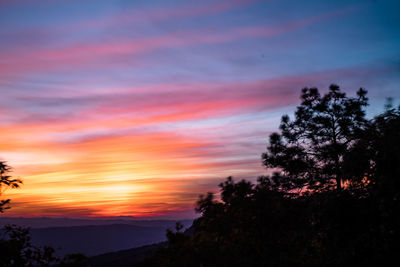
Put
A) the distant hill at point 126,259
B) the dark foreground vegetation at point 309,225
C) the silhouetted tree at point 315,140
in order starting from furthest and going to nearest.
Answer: the distant hill at point 126,259
the silhouetted tree at point 315,140
the dark foreground vegetation at point 309,225

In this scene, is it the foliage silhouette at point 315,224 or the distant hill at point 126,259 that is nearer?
the foliage silhouette at point 315,224

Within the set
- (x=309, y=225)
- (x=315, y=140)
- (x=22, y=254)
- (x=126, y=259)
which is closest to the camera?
(x=22, y=254)

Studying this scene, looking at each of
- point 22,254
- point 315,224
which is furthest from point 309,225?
point 22,254

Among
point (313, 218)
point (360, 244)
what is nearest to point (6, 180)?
point (313, 218)

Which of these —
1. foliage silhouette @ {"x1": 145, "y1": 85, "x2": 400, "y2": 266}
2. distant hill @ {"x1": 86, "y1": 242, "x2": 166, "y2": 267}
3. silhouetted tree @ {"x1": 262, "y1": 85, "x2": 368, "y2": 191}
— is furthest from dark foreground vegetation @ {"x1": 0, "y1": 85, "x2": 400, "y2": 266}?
distant hill @ {"x1": 86, "y1": 242, "x2": 166, "y2": 267}

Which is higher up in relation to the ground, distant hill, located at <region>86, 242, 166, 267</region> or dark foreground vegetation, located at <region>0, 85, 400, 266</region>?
dark foreground vegetation, located at <region>0, 85, 400, 266</region>

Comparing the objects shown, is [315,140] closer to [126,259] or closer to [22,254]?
[22,254]

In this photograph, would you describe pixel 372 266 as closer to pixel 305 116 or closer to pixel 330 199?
pixel 330 199

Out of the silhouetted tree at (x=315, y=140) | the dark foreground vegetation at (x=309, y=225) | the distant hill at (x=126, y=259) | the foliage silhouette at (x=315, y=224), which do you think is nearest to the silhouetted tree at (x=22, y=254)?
the dark foreground vegetation at (x=309, y=225)

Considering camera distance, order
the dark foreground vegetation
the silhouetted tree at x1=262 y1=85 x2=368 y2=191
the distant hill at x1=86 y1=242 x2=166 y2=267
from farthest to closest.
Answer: the distant hill at x1=86 y1=242 x2=166 y2=267 < the silhouetted tree at x1=262 y1=85 x2=368 y2=191 < the dark foreground vegetation

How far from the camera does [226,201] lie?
13.5m

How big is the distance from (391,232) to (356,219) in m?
1.51

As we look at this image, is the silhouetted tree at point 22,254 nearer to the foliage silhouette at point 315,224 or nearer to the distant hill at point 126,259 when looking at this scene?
the foliage silhouette at point 315,224

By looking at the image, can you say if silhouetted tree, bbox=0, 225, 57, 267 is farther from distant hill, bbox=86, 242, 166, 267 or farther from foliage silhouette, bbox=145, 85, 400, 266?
distant hill, bbox=86, 242, 166, 267
